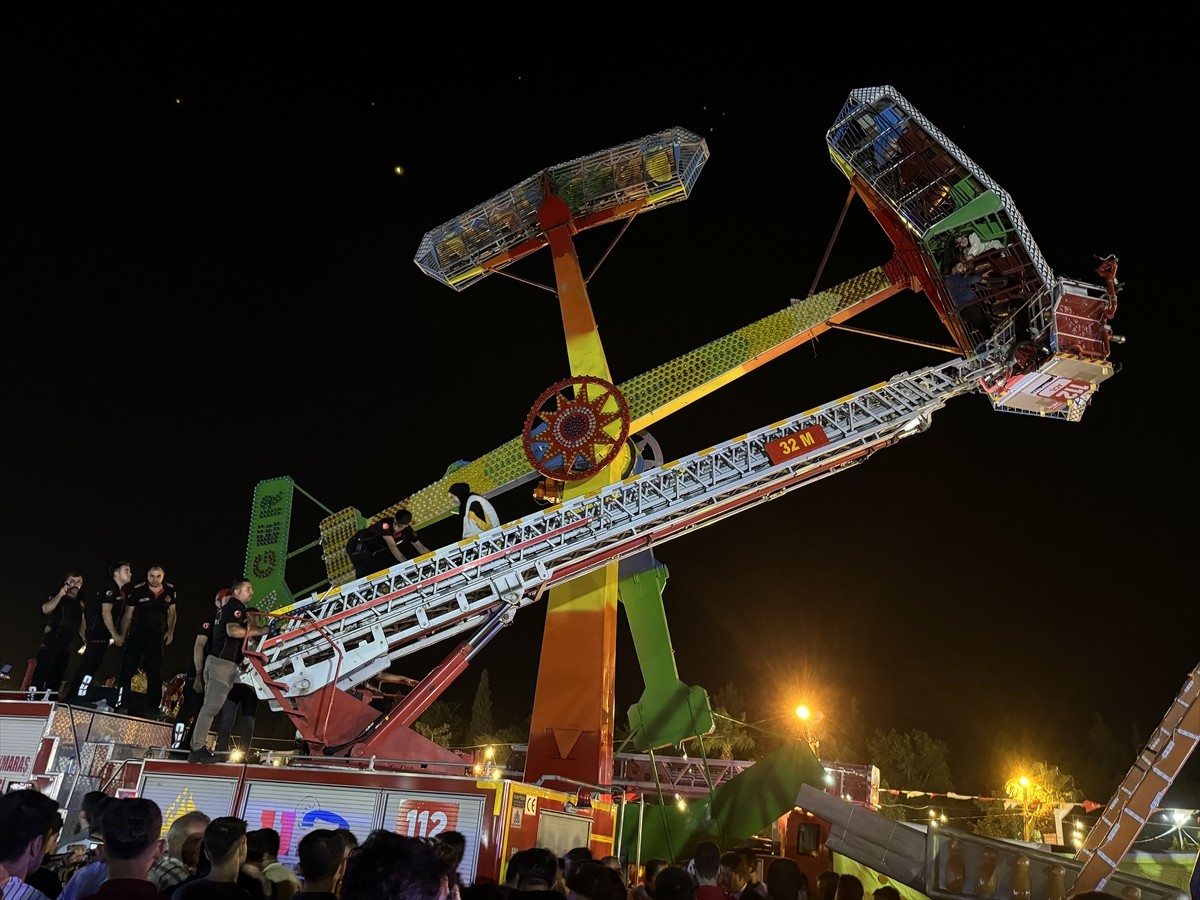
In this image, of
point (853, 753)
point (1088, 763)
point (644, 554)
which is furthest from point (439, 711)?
point (644, 554)

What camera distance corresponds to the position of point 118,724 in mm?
10734

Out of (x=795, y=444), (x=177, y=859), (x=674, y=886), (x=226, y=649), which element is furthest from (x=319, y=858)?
(x=795, y=444)

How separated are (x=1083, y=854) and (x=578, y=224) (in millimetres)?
13911

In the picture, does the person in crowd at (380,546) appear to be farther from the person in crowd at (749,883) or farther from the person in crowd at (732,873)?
the person in crowd at (732,873)

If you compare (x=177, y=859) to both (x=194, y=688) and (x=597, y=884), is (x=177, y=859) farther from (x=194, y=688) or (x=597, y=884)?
(x=194, y=688)

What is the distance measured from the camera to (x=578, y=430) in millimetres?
14430

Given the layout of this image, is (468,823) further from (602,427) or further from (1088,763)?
(1088,763)

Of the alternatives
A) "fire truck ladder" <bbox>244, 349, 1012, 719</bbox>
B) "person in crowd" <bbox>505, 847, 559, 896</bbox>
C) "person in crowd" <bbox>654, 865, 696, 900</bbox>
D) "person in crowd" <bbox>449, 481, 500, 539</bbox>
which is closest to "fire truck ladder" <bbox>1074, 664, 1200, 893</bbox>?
"fire truck ladder" <bbox>244, 349, 1012, 719</bbox>

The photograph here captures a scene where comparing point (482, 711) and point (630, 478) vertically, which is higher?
point (630, 478)

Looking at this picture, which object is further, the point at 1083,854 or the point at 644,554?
the point at 644,554

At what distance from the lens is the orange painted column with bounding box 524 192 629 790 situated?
534 inches

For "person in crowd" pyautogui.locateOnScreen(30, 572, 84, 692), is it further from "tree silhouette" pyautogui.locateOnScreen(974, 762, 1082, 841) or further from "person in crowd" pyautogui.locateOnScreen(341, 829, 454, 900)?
"tree silhouette" pyautogui.locateOnScreen(974, 762, 1082, 841)

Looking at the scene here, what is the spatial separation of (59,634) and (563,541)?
745 cm

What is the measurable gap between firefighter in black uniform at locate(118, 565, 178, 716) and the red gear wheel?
5.91 metres
